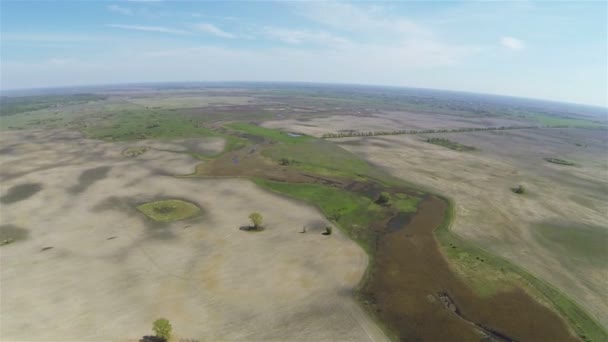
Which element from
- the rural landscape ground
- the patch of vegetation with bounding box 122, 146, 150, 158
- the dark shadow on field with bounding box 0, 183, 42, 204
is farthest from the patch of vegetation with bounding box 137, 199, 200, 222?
the patch of vegetation with bounding box 122, 146, 150, 158

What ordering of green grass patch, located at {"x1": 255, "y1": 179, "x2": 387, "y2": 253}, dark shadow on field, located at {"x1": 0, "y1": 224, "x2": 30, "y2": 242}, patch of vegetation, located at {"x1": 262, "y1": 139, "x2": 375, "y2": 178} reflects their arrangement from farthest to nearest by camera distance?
1. patch of vegetation, located at {"x1": 262, "y1": 139, "x2": 375, "y2": 178}
2. green grass patch, located at {"x1": 255, "y1": 179, "x2": 387, "y2": 253}
3. dark shadow on field, located at {"x1": 0, "y1": 224, "x2": 30, "y2": 242}

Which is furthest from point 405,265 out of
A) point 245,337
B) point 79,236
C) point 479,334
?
point 79,236

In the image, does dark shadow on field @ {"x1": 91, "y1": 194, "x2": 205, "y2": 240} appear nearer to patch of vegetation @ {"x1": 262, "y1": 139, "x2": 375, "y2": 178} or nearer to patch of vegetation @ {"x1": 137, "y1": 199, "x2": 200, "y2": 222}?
patch of vegetation @ {"x1": 137, "y1": 199, "x2": 200, "y2": 222}

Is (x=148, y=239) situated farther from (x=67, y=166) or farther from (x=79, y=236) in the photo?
(x=67, y=166)

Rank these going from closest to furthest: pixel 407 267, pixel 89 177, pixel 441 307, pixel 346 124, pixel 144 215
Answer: pixel 441 307 → pixel 407 267 → pixel 144 215 → pixel 89 177 → pixel 346 124

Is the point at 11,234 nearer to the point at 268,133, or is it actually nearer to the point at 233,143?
the point at 233,143

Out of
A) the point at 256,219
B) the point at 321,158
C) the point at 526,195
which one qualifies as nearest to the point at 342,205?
the point at 256,219
